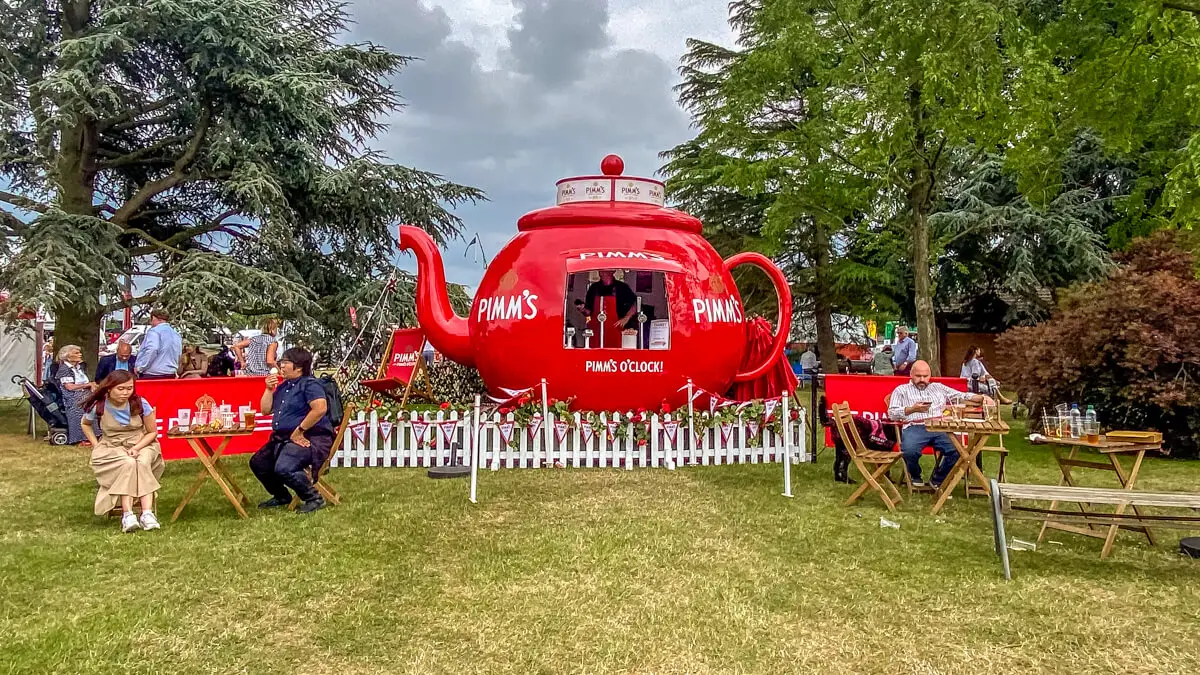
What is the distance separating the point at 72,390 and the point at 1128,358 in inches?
559

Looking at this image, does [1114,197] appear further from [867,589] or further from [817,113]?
[867,589]

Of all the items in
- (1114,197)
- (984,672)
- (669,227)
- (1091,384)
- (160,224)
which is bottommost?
(984,672)

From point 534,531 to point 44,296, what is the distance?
9.97m

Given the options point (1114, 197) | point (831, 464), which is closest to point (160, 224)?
point (831, 464)

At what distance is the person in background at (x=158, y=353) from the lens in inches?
426

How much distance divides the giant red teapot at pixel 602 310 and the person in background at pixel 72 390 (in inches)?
201

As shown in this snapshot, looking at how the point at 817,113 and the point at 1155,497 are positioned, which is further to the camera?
the point at 817,113

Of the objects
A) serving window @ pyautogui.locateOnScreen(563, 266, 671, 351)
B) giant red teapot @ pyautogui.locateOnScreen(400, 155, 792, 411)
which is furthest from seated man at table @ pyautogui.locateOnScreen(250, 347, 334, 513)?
serving window @ pyautogui.locateOnScreen(563, 266, 671, 351)

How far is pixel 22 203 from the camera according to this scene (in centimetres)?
1387

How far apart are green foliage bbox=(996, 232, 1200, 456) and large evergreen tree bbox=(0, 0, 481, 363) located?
11.2m

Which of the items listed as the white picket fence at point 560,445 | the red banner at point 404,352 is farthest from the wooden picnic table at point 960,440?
the red banner at point 404,352

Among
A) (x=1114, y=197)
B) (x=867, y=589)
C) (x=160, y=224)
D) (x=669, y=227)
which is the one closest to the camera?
(x=867, y=589)

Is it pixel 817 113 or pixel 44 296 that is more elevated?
pixel 817 113

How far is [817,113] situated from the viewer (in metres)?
14.9
